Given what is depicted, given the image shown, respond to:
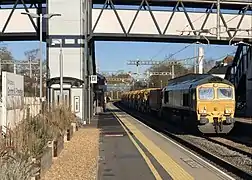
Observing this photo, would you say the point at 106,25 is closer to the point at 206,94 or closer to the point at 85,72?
the point at 85,72

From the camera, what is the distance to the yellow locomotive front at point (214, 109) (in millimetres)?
25891

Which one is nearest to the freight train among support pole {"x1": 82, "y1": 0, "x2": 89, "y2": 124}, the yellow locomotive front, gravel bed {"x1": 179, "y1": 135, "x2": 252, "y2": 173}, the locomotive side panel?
the yellow locomotive front

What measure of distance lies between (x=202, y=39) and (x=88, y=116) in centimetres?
1046

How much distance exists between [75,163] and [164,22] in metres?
25.2

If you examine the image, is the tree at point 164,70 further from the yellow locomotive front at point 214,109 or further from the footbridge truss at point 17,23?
the yellow locomotive front at point 214,109

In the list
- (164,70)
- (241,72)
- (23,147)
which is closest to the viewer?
(23,147)

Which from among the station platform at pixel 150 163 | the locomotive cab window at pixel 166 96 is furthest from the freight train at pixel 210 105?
the locomotive cab window at pixel 166 96

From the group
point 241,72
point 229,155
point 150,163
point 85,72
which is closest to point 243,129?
point 229,155

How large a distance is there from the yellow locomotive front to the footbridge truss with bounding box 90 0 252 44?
1092 centimetres

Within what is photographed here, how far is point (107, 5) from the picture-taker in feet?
125

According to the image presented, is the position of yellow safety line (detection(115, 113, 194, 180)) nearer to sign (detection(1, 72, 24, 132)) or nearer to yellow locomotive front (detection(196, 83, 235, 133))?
sign (detection(1, 72, 24, 132))

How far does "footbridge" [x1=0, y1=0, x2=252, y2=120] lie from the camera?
37.2 m

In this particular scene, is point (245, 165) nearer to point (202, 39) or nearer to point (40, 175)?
point (40, 175)

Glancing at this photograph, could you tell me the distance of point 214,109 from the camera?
26250 mm
